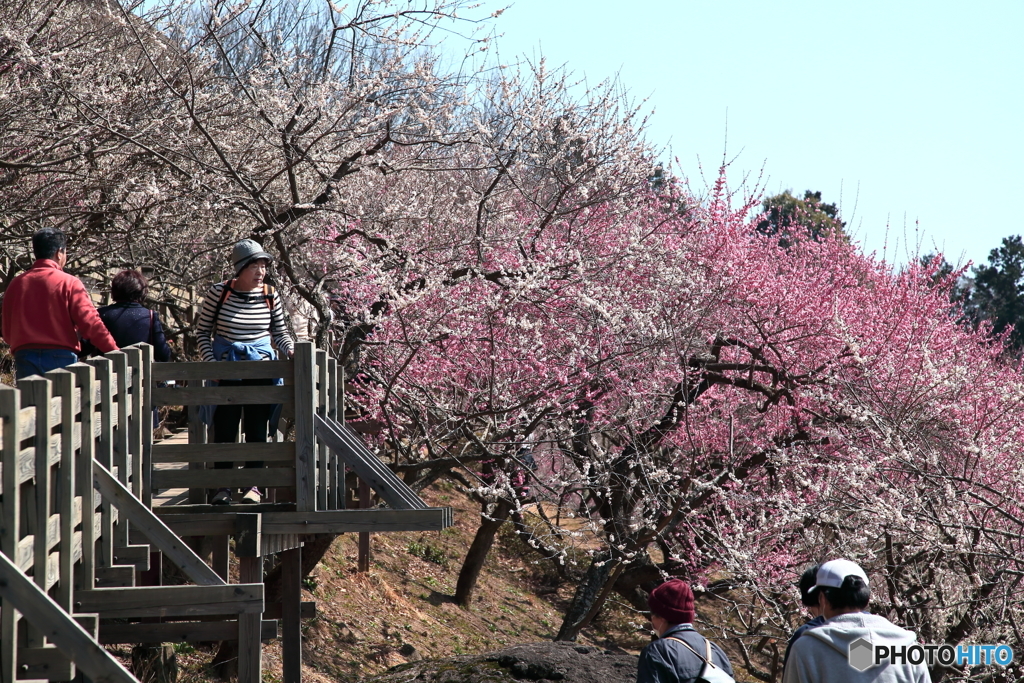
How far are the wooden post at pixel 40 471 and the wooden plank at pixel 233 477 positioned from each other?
181 centimetres

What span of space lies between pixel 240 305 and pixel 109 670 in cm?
275

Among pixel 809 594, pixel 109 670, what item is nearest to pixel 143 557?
pixel 109 670

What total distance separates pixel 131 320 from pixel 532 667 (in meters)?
3.21

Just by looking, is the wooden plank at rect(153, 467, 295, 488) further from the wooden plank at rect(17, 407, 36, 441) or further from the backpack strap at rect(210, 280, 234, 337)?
the wooden plank at rect(17, 407, 36, 441)

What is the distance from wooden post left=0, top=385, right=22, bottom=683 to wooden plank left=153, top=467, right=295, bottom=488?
207 centimetres

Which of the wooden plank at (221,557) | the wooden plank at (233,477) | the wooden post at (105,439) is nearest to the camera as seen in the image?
the wooden post at (105,439)

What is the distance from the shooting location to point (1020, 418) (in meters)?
9.00

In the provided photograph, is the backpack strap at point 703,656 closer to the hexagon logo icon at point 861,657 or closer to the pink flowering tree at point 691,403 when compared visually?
the hexagon logo icon at point 861,657

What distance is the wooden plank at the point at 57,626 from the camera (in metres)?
3.11

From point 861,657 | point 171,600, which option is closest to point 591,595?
point 171,600

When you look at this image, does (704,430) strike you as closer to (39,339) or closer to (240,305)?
(240,305)

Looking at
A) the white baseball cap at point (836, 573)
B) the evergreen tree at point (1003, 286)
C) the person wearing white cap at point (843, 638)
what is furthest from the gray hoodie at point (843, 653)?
the evergreen tree at point (1003, 286)

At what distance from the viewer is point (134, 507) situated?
4266mm

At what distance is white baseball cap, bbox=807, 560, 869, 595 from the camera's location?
121 inches
